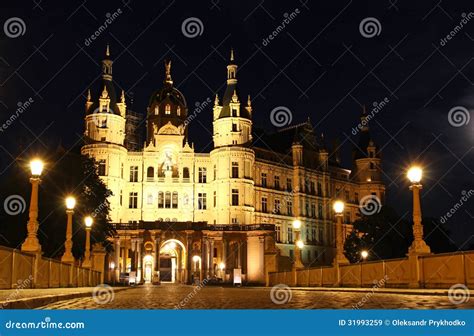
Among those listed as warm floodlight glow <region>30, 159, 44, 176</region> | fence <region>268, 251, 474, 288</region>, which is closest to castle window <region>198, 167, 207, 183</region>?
fence <region>268, 251, 474, 288</region>

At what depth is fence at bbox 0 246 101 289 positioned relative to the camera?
1659 centimetres

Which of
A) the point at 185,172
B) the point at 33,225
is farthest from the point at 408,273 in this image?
the point at 185,172

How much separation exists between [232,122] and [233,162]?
4.53m

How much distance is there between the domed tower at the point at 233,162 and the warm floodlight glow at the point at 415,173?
166 ft

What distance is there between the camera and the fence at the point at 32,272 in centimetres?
1659

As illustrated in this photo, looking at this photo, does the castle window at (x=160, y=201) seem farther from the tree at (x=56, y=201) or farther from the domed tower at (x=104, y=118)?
the tree at (x=56, y=201)

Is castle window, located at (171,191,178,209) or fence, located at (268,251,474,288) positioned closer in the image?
fence, located at (268,251,474,288)

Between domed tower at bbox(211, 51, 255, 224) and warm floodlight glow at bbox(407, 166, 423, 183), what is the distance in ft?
166

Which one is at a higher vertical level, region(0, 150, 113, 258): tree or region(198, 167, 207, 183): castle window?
region(198, 167, 207, 183): castle window


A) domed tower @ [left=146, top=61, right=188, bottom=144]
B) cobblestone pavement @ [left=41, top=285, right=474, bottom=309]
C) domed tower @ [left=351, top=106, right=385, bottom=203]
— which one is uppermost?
domed tower @ [left=146, top=61, right=188, bottom=144]

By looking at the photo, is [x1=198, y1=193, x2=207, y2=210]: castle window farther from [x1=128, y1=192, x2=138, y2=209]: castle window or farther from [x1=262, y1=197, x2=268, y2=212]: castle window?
[x1=262, y1=197, x2=268, y2=212]: castle window

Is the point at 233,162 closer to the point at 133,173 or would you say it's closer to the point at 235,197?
the point at 235,197

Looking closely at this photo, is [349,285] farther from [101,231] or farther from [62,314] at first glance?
[101,231]

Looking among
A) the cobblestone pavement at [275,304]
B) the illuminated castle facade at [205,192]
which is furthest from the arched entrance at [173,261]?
the cobblestone pavement at [275,304]
